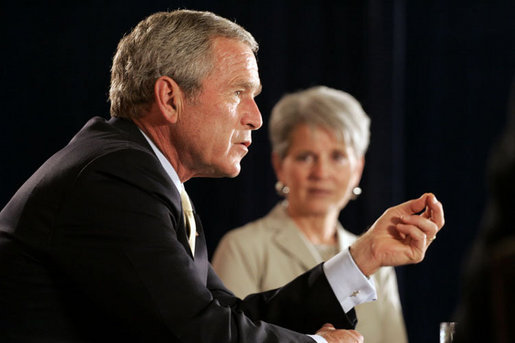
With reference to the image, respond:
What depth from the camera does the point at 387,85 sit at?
402 centimetres

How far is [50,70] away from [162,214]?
250 centimetres

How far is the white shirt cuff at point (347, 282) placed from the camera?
180 centimetres

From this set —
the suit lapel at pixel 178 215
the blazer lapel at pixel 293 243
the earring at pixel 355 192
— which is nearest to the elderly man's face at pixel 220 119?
the suit lapel at pixel 178 215

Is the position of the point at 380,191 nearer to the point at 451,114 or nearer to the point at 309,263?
the point at 451,114

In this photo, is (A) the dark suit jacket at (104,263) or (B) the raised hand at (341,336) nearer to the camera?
(A) the dark suit jacket at (104,263)

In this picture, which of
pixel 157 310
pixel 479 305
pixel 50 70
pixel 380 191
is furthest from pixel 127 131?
pixel 380 191

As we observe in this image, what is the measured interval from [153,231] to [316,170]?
A: 1807mm

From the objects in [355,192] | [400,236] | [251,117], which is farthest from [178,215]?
[355,192]

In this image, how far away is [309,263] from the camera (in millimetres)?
3033

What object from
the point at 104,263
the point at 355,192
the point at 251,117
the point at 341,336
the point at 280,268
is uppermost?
the point at 251,117

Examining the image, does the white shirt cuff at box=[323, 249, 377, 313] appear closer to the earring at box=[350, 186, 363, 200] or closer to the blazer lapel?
the blazer lapel

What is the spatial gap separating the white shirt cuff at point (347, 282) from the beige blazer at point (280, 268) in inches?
42.4

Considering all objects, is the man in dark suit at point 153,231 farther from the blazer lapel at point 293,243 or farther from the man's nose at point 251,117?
the blazer lapel at point 293,243

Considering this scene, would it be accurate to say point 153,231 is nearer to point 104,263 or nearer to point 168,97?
point 104,263
